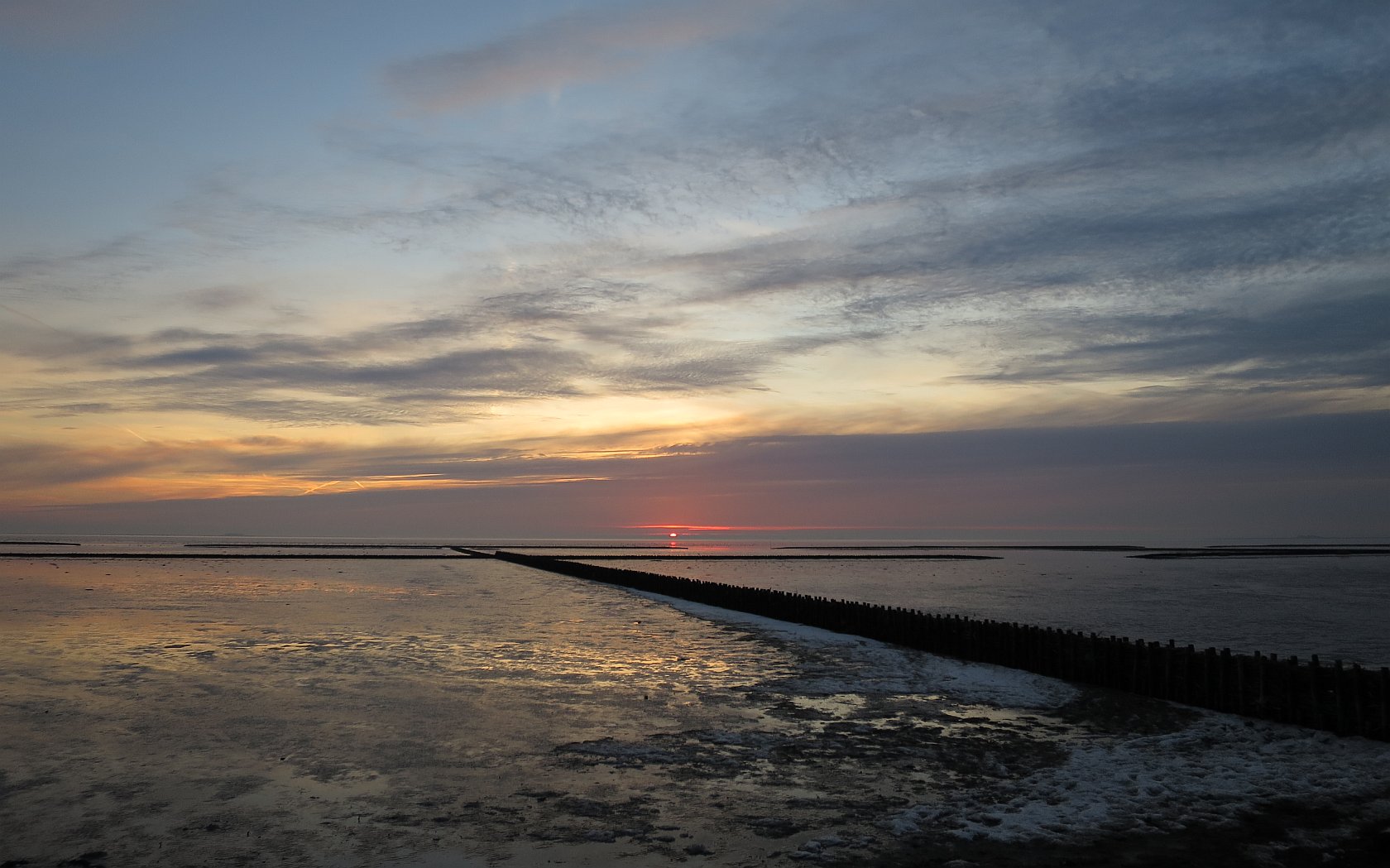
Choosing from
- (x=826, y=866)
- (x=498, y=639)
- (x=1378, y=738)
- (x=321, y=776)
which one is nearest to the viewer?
(x=826, y=866)

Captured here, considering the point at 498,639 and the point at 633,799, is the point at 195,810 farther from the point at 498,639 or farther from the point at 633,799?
the point at 498,639

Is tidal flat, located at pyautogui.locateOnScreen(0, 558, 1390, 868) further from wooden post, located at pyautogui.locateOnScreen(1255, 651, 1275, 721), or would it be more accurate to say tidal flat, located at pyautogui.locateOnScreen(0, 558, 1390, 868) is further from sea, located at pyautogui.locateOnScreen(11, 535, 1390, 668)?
sea, located at pyautogui.locateOnScreen(11, 535, 1390, 668)

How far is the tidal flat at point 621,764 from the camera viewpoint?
9.31 meters

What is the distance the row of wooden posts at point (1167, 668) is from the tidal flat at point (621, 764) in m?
0.52

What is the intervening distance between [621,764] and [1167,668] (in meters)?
11.1

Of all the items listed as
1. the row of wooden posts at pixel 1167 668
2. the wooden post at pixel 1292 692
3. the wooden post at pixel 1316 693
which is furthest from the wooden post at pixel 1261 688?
the wooden post at pixel 1316 693

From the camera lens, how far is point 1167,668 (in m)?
18.0

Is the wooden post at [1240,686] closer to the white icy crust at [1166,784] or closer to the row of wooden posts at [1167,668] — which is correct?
the row of wooden posts at [1167,668]

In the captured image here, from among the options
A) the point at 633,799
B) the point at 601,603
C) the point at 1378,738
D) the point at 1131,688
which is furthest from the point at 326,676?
the point at 601,603

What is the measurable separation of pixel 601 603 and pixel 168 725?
2679cm

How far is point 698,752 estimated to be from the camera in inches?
514

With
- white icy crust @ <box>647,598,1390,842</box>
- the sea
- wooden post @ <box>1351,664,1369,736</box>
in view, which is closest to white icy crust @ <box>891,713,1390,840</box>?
white icy crust @ <box>647,598,1390,842</box>

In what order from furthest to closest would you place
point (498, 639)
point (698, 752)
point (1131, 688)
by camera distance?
point (498, 639) → point (1131, 688) → point (698, 752)

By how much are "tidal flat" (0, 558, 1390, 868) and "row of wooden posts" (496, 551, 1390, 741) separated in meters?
0.52
